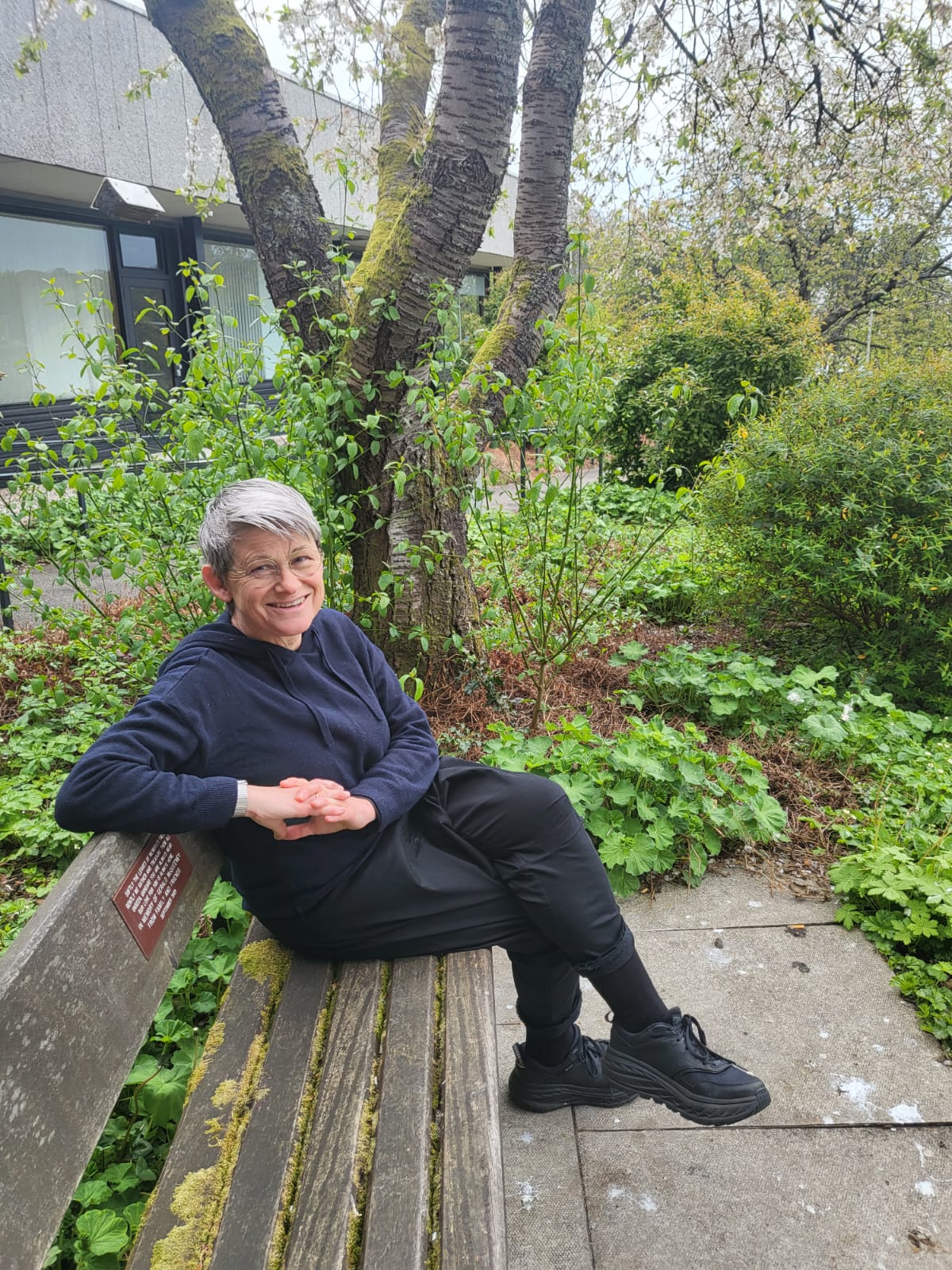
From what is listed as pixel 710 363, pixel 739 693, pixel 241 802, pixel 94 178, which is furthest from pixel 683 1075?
pixel 94 178

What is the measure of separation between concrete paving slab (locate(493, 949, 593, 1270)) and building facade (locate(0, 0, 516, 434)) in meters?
7.34

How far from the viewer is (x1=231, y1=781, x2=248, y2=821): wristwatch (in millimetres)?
1657

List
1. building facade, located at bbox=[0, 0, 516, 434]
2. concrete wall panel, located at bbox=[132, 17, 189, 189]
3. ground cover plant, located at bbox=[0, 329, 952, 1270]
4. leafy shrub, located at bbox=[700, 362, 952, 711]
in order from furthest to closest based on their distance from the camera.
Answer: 1. concrete wall panel, located at bbox=[132, 17, 189, 189]
2. building facade, located at bbox=[0, 0, 516, 434]
3. leafy shrub, located at bbox=[700, 362, 952, 711]
4. ground cover plant, located at bbox=[0, 329, 952, 1270]

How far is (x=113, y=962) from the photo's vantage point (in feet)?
4.82

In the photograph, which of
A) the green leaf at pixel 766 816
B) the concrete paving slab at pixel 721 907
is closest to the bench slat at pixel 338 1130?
the concrete paving slab at pixel 721 907

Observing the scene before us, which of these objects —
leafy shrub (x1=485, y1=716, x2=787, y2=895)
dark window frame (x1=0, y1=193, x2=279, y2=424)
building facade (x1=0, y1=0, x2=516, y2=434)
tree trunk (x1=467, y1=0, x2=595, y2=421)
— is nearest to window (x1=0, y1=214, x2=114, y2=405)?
building facade (x1=0, y1=0, x2=516, y2=434)

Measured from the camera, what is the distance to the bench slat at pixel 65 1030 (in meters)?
1.14

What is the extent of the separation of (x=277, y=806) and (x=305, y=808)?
2.3 inches

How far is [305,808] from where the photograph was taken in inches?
67.8

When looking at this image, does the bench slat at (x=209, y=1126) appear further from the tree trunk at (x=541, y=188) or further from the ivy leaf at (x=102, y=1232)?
the tree trunk at (x=541, y=188)

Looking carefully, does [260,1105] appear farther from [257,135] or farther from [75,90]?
[75,90]

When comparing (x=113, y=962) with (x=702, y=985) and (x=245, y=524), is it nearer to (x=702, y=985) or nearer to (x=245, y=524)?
(x=245, y=524)

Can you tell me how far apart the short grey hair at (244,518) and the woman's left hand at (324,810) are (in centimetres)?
49

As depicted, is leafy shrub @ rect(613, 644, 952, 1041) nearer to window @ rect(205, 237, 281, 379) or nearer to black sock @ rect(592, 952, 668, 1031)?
black sock @ rect(592, 952, 668, 1031)
